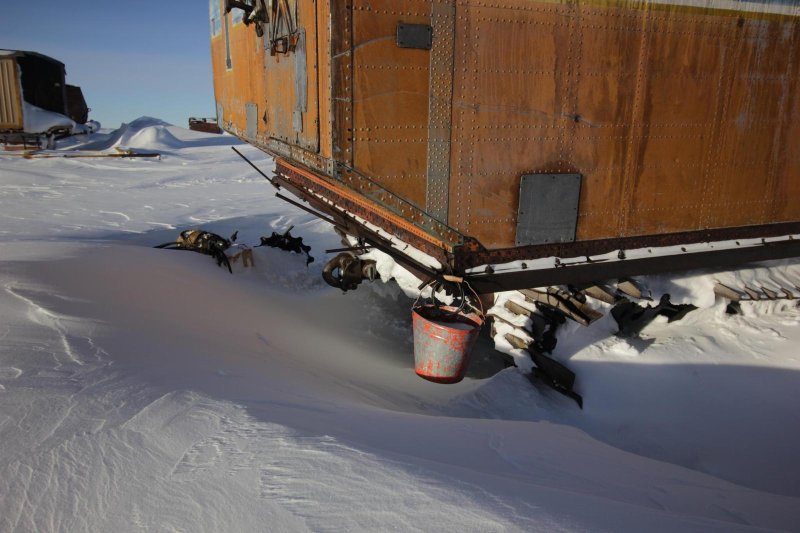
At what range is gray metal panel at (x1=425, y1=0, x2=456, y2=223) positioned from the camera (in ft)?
14.4

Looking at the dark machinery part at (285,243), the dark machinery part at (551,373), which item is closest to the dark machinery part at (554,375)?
the dark machinery part at (551,373)

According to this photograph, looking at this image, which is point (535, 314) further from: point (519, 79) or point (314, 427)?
point (314, 427)

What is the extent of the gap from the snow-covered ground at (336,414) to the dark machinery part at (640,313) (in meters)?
0.13

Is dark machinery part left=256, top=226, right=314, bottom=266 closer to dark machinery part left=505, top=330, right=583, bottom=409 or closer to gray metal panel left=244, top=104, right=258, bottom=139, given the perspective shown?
gray metal panel left=244, top=104, right=258, bottom=139

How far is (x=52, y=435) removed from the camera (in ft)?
7.91

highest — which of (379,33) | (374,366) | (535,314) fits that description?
(379,33)

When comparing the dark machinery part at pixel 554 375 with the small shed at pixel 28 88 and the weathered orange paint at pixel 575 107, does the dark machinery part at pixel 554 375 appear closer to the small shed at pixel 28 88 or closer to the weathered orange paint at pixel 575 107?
the weathered orange paint at pixel 575 107

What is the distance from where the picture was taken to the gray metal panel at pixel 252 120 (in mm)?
6838

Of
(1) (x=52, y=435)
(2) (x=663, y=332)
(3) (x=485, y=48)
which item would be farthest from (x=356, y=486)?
(2) (x=663, y=332)

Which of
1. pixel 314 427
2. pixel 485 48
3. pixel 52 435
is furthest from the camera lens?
pixel 485 48

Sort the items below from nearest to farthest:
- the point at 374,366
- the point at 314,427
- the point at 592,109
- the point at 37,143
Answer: the point at 314,427, the point at 592,109, the point at 374,366, the point at 37,143

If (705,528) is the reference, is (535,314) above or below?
below

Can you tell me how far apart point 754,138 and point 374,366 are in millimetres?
5182

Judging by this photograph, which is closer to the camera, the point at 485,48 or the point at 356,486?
the point at 356,486
